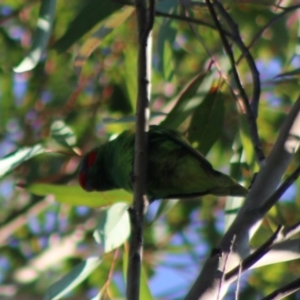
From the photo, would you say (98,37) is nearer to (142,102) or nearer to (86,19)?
(86,19)

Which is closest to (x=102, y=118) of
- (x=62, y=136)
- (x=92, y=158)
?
(x=92, y=158)

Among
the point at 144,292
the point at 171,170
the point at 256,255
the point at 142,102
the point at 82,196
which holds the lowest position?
the point at 256,255

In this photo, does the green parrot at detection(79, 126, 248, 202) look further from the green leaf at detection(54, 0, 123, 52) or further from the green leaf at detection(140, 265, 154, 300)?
the green leaf at detection(54, 0, 123, 52)

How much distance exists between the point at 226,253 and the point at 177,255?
2944mm

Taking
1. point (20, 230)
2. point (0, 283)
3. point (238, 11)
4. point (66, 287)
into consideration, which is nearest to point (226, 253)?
point (66, 287)

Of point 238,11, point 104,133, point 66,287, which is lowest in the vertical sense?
point 66,287

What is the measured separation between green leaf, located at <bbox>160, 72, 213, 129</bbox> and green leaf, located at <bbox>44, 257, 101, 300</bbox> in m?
0.63

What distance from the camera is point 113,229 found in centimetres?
256

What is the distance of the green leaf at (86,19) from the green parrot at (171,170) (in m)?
0.41

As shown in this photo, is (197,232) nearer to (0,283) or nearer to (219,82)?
(0,283)

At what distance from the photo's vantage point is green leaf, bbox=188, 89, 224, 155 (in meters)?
2.69

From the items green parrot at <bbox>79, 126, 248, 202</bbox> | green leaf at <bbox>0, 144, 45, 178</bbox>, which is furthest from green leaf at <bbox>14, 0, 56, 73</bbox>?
green parrot at <bbox>79, 126, 248, 202</bbox>

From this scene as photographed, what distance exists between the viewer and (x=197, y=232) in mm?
4527

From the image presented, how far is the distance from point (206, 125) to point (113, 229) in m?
0.53
